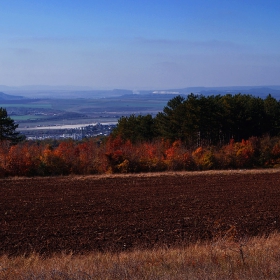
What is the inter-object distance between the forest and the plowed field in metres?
3.84

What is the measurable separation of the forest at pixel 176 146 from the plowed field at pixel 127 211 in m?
3.84

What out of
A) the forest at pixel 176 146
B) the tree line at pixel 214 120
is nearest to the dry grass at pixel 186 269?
the forest at pixel 176 146

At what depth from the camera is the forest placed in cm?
3062

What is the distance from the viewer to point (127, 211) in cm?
1678

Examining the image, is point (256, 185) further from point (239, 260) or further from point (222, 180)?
point (239, 260)

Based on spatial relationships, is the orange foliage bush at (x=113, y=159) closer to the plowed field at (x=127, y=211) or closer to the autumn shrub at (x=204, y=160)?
the autumn shrub at (x=204, y=160)

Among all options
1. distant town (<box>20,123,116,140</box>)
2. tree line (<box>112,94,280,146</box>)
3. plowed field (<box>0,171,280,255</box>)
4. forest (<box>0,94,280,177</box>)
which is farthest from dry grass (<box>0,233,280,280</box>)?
distant town (<box>20,123,116,140</box>)

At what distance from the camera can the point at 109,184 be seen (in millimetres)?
24812

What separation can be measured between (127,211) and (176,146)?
23.1m

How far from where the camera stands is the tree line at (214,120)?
47.1 meters

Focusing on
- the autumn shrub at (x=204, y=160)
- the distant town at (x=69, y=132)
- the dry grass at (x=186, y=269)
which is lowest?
the autumn shrub at (x=204, y=160)

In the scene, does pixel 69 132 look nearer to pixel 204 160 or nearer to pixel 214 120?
pixel 214 120

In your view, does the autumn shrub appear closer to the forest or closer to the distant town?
the forest

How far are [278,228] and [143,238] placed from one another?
491cm
